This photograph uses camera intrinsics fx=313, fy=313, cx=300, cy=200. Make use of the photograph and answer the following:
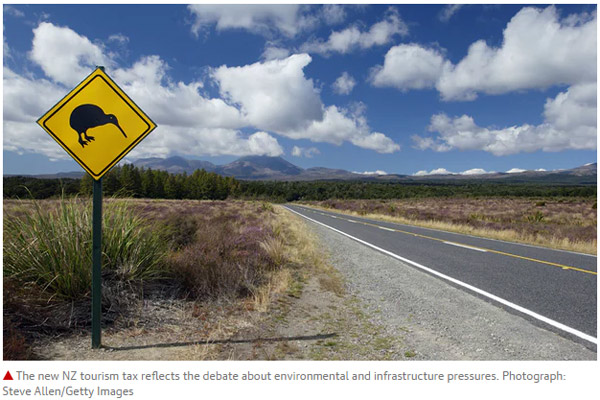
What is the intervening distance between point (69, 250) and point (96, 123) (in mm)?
2020

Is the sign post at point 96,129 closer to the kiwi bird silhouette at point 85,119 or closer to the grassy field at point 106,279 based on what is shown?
the kiwi bird silhouette at point 85,119

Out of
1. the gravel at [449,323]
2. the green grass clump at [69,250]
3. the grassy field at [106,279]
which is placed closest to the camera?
the gravel at [449,323]

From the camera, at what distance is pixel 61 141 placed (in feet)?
10.7

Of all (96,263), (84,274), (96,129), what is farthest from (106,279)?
(96,129)

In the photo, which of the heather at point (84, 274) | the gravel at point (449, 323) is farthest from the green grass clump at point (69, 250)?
the gravel at point (449, 323)

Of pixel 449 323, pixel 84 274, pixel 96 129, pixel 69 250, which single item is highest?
pixel 96 129

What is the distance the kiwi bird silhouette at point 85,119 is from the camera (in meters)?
3.29

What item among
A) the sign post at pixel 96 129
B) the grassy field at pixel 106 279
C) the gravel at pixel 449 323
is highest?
the sign post at pixel 96 129

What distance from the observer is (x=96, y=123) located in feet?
10.9

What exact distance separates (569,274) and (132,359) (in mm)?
8511

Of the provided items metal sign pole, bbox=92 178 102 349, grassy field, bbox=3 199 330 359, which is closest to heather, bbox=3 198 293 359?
Answer: grassy field, bbox=3 199 330 359

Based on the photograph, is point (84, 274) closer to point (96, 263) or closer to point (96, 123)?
point (96, 263)
